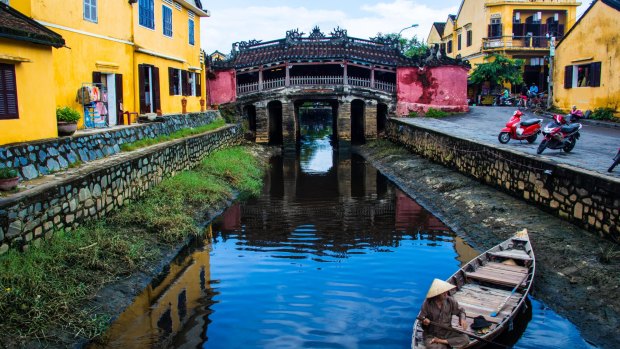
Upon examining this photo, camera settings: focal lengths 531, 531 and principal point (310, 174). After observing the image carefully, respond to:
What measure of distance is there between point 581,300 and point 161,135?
595 inches

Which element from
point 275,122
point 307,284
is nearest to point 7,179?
point 307,284

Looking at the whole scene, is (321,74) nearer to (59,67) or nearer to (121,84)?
Answer: (121,84)

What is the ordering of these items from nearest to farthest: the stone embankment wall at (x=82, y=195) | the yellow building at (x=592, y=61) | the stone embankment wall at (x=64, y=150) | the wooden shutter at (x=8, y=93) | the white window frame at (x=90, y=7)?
the stone embankment wall at (x=82, y=195), the stone embankment wall at (x=64, y=150), the wooden shutter at (x=8, y=93), the white window frame at (x=90, y=7), the yellow building at (x=592, y=61)

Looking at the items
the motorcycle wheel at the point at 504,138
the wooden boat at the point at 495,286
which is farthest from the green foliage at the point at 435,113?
the wooden boat at the point at 495,286

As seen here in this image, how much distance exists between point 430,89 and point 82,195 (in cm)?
2773

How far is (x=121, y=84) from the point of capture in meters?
19.1

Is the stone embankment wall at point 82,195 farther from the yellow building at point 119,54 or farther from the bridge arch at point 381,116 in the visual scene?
the bridge arch at point 381,116

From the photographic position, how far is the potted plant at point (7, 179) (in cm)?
909

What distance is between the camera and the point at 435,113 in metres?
34.1

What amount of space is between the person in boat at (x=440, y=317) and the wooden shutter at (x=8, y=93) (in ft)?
30.8

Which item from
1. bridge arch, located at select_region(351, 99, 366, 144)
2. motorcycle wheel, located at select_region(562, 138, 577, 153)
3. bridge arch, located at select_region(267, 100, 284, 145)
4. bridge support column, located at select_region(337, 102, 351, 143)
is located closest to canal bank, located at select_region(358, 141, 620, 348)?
motorcycle wheel, located at select_region(562, 138, 577, 153)

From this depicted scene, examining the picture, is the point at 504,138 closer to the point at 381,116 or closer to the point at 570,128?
the point at 570,128

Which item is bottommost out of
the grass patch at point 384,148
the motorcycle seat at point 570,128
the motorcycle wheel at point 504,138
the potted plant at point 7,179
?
the grass patch at point 384,148

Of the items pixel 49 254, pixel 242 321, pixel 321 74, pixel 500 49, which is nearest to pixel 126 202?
pixel 49 254
